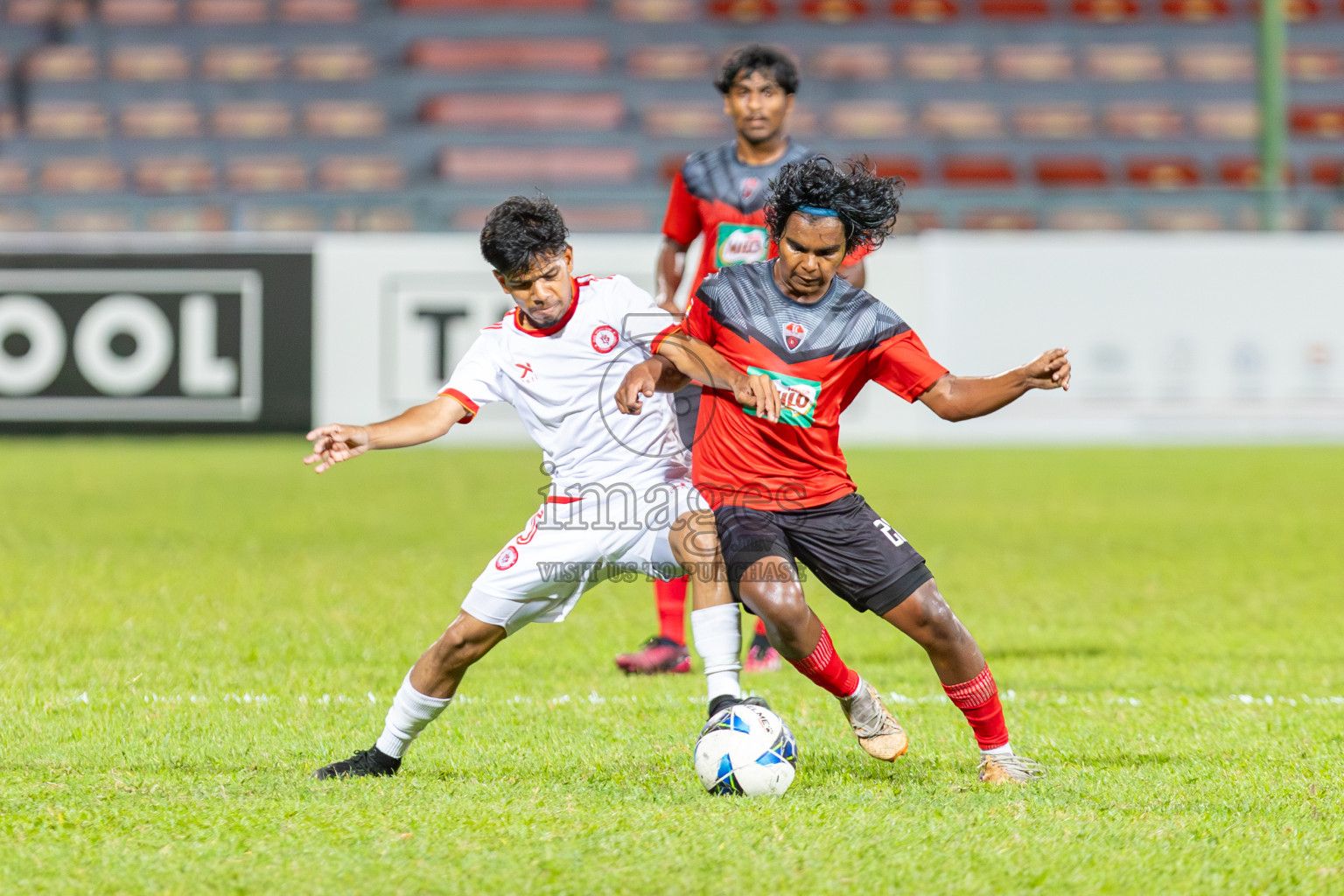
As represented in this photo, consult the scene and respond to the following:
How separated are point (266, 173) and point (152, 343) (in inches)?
257

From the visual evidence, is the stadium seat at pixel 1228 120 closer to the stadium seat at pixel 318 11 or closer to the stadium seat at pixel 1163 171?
the stadium seat at pixel 1163 171

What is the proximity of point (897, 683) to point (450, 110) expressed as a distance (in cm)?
1644

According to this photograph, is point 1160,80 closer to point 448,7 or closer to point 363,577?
point 448,7

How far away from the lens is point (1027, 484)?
11688 millimetres

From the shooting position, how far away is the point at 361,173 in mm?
19375

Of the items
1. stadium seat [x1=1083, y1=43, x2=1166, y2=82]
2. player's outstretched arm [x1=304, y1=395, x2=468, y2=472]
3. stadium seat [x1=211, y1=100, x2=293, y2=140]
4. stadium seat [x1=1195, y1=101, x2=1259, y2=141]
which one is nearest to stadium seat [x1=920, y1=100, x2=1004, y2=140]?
stadium seat [x1=1083, y1=43, x2=1166, y2=82]

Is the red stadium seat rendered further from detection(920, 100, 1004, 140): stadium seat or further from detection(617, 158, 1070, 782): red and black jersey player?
detection(617, 158, 1070, 782): red and black jersey player

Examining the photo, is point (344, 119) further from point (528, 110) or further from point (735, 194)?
point (735, 194)

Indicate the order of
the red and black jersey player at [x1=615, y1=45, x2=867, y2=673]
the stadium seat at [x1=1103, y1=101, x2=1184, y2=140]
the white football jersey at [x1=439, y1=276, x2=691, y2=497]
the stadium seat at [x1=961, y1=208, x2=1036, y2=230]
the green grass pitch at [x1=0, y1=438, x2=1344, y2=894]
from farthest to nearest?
the stadium seat at [x1=1103, y1=101, x2=1184, y2=140] → the stadium seat at [x1=961, y1=208, x2=1036, y2=230] → the red and black jersey player at [x1=615, y1=45, x2=867, y2=673] → the white football jersey at [x1=439, y1=276, x2=691, y2=497] → the green grass pitch at [x1=0, y1=438, x2=1344, y2=894]

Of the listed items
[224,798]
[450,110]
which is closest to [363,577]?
[224,798]

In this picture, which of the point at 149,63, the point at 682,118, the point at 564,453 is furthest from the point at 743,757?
the point at 149,63

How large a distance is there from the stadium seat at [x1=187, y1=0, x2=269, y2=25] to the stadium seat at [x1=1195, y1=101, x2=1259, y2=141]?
43.6 ft

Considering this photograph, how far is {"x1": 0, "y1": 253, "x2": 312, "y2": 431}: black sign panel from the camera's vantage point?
533 inches

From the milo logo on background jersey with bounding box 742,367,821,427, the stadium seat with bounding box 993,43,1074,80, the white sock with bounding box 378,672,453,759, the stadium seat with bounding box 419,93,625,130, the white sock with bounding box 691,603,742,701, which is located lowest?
the white sock with bounding box 378,672,453,759
